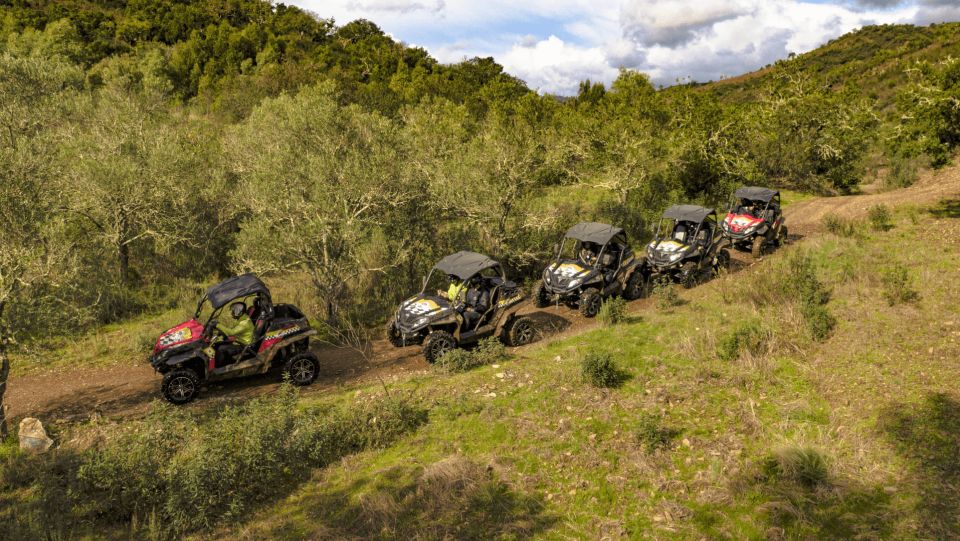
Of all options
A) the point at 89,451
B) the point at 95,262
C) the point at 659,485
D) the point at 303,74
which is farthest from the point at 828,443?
the point at 303,74

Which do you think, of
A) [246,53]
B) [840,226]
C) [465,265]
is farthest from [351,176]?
[246,53]

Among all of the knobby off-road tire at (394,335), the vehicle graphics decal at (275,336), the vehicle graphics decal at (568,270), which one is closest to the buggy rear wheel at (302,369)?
the vehicle graphics decal at (275,336)

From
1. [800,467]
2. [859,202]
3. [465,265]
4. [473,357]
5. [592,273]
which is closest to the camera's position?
[800,467]

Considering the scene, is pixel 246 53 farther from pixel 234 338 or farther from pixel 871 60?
pixel 871 60

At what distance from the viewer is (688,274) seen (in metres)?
15.2

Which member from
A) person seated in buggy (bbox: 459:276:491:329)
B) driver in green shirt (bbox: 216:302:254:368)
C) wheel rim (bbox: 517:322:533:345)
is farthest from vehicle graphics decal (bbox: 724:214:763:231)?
driver in green shirt (bbox: 216:302:254:368)

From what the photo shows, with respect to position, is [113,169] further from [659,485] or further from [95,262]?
[659,485]

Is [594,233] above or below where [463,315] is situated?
above

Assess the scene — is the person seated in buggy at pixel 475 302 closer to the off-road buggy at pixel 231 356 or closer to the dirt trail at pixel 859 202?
the off-road buggy at pixel 231 356

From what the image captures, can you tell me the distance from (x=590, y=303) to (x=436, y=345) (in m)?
4.49

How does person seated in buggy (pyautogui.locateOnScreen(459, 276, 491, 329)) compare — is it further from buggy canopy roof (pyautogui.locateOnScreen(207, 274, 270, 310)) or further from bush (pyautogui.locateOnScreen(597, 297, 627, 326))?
buggy canopy roof (pyautogui.locateOnScreen(207, 274, 270, 310))

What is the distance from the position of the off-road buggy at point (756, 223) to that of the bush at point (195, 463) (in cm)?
1343

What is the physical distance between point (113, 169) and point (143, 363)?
801 centimetres

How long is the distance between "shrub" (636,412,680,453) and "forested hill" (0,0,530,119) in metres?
31.8
